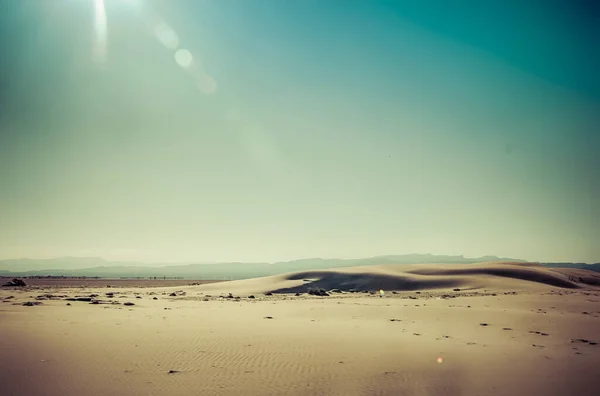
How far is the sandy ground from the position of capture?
7531mm

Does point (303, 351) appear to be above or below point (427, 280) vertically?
below

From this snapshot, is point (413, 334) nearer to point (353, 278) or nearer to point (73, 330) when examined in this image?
point (73, 330)

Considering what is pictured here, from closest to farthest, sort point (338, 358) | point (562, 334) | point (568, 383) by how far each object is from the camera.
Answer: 1. point (568, 383)
2. point (338, 358)
3. point (562, 334)

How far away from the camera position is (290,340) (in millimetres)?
11555

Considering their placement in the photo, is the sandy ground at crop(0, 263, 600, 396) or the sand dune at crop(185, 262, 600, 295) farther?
the sand dune at crop(185, 262, 600, 295)

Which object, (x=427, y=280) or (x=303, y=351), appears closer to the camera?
(x=303, y=351)

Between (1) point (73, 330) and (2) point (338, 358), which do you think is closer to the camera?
(2) point (338, 358)

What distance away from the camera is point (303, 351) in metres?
10.2

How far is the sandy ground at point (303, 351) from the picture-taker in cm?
753

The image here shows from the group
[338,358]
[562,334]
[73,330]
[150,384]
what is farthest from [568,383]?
[73,330]

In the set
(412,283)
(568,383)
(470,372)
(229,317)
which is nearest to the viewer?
(568,383)

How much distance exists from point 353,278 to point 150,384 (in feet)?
104

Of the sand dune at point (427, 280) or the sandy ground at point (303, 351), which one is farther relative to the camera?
the sand dune at point (427, 280)

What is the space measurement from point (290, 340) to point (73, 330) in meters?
7.53
